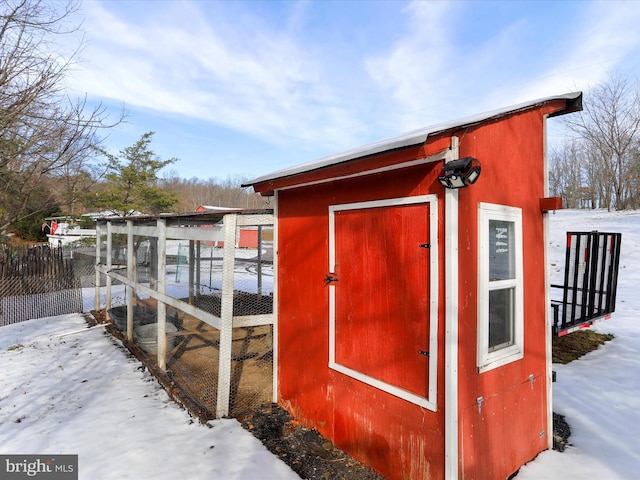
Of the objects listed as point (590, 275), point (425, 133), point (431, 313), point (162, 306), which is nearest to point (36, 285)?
point (162, 306)

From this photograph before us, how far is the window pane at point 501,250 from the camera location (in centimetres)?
278

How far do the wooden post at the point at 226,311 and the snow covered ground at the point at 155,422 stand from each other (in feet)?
0.81

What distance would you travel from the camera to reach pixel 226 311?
12.7ft

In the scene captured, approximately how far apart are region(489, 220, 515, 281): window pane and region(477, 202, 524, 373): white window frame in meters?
0.03

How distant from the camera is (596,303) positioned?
5.17m

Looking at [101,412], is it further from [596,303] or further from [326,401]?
[596,303]

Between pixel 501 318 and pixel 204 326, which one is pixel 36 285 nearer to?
pixel 204 326

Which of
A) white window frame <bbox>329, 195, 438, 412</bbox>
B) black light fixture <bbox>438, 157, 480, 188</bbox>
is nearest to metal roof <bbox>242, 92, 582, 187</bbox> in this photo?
black light fixture <bbox>438, 157, 480, 188</bbox>

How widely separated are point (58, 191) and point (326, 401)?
9.10 metres

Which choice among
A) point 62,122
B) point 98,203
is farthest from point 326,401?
point 98,203

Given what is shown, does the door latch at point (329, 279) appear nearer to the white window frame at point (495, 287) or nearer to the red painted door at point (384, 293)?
the red painted door at point (384, 293)

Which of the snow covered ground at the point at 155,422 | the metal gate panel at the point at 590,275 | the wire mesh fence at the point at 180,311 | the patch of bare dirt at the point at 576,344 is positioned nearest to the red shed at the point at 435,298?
the snow covered ground at the point at 155,422

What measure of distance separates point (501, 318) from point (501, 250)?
1.82 feet

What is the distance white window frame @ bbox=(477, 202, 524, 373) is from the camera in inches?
103
